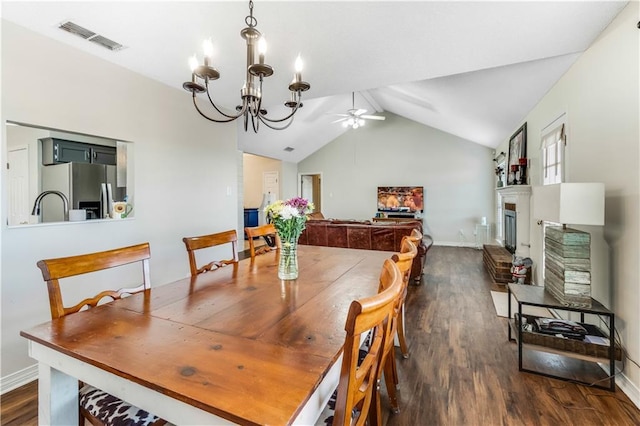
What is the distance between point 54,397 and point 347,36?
101 inches

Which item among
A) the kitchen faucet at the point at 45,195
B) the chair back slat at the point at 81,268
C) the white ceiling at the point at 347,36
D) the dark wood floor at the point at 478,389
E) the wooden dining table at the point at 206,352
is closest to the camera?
the wooden dining table at the point at 206,352

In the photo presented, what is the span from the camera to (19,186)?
7.84 ft

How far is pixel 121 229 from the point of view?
102 inches

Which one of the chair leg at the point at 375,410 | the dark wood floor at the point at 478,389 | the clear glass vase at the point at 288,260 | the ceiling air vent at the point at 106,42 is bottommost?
the dark wood floor at the point at 478,389

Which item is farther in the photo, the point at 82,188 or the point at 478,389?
the point at 82,188

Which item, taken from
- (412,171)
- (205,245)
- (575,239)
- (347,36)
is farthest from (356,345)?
(412,171)

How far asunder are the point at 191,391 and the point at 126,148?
2735mm

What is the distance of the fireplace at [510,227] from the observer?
494 centimetres

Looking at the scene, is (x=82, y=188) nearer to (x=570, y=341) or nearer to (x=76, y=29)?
(x=76, y=29)

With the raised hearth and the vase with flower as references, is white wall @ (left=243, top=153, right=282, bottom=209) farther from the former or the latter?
the vase with flower

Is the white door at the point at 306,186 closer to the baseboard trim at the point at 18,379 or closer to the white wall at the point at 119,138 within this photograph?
the white wall at the point at 119,138

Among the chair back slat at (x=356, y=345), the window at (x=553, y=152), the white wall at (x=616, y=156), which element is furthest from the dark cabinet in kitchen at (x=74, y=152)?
the window at (x=553, y=152)

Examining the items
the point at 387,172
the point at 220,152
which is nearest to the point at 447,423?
the point at 220,152

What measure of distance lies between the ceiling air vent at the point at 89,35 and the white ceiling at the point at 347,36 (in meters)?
0.05
